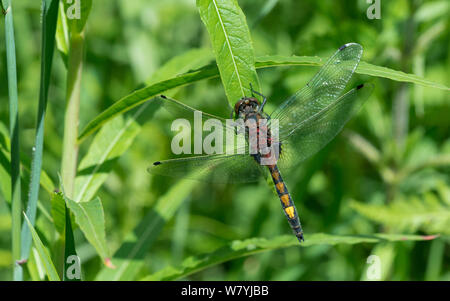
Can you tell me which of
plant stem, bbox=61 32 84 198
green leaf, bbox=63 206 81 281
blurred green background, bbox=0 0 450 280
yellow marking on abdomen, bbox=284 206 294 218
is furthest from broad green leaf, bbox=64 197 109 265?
blurred green background, bbox=0 0 450 280

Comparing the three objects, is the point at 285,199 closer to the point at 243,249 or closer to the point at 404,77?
the point at 243,249

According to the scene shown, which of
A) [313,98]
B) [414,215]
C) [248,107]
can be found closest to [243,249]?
[248,107]

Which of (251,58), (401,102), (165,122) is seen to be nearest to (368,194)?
(401,102)

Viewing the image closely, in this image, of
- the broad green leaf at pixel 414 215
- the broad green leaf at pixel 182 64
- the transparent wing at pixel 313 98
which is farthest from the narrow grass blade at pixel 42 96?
the broad green leaf at pixel 414 215

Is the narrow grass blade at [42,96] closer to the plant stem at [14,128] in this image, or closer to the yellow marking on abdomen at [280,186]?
the plant stem at [14,128]

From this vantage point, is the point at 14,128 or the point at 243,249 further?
the point at 243,249

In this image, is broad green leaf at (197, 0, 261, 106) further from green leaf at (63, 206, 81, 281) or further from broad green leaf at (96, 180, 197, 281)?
broad green leaf at (96, 180, 197, 281)

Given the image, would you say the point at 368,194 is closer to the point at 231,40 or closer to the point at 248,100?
the point at 248,100
